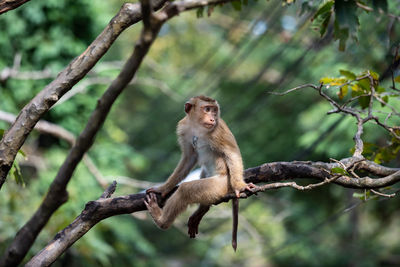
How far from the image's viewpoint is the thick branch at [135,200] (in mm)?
2947

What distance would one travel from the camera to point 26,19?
7.64 m

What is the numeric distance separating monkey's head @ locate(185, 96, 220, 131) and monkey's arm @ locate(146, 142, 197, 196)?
26 centimetres

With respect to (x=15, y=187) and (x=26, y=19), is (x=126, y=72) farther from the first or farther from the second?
(x=26, y=19)

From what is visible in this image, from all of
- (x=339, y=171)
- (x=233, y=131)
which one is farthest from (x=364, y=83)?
(x=233, y=131)

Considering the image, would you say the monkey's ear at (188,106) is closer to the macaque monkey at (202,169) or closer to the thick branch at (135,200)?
the macaque monkey at (202,169)

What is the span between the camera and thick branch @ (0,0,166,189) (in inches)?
108

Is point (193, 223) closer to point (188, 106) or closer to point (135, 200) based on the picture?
point (135, 200)

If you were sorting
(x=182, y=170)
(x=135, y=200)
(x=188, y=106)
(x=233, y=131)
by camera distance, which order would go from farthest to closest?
(x=233, y=131)
(x=188, y=106)
(x=182, y=170)
(x=135, y=200)

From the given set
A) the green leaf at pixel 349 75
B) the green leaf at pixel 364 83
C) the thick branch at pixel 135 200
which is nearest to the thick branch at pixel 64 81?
the thick branch at pixel 135 200

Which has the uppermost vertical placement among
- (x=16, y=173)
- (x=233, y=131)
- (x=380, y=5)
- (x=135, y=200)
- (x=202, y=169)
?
(x=380, y=5)

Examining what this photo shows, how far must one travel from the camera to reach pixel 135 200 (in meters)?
3.31

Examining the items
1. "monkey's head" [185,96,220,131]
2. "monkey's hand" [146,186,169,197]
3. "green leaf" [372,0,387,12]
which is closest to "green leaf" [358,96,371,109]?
"green leaf" [372,0,387,12]

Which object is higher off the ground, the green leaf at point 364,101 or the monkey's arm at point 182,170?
the green leaf at point 364,101

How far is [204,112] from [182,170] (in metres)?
0.54
